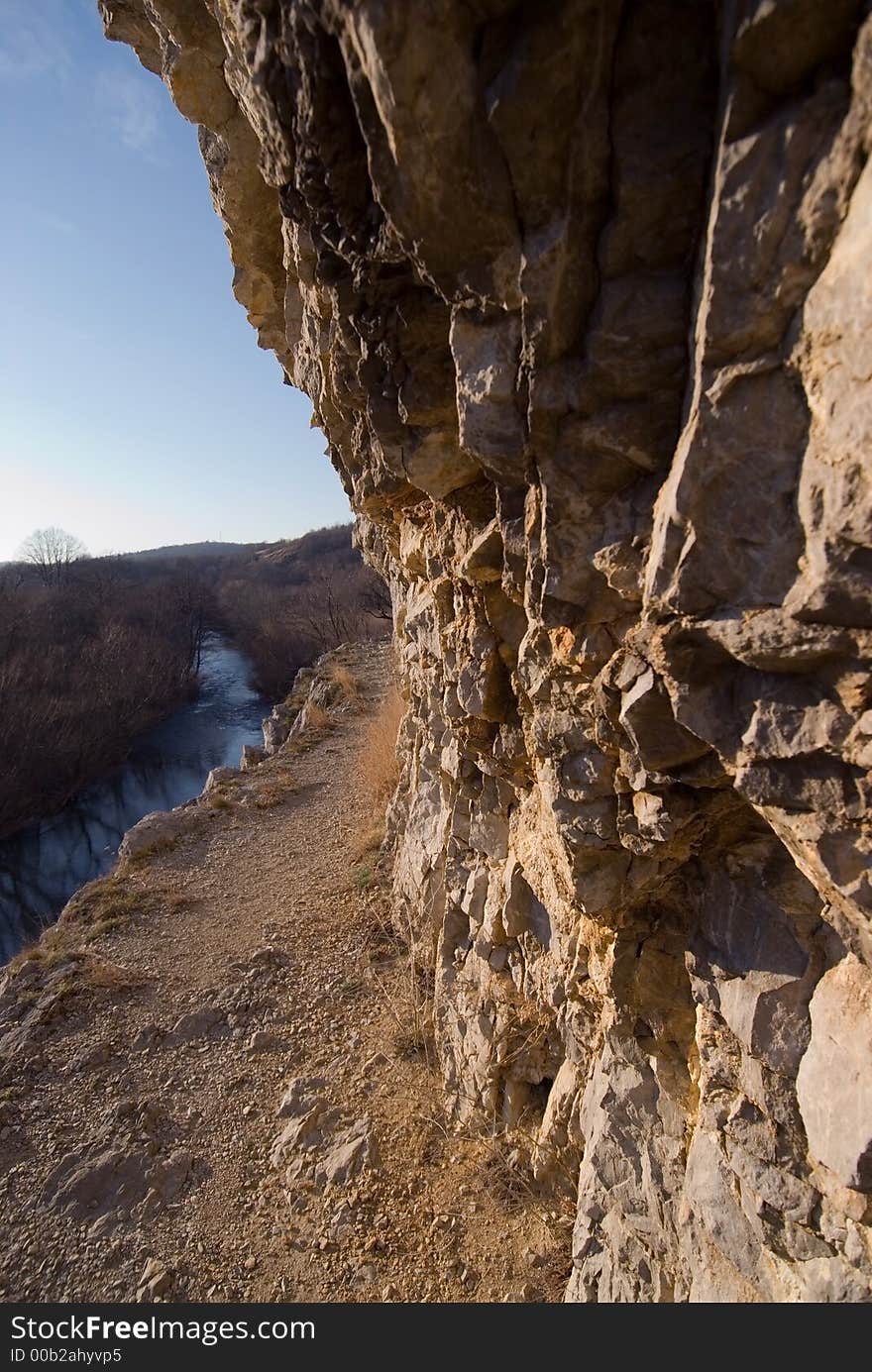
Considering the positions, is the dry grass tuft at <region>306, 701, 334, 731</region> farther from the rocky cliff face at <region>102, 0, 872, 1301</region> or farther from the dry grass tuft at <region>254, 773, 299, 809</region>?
the rocky cliff face at <region>102, 0, 872, 1301</region>

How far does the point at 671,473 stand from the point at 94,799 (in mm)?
20028

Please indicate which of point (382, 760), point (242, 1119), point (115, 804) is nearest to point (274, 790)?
point (382, 760)

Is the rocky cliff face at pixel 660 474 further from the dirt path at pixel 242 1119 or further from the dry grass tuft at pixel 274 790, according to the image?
the dry grass tuft at pixel 274 790

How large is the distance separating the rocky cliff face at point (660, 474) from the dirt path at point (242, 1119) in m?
1.26

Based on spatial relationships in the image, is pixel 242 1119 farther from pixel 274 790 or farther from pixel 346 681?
pixel 346 681

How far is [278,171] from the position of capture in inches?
94.5

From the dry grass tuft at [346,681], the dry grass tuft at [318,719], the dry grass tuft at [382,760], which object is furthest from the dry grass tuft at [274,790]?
the dry grass tuft at [346,681]

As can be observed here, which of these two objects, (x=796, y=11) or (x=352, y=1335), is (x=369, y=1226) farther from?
(x=796, y=11)

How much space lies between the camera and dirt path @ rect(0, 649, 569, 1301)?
399cm

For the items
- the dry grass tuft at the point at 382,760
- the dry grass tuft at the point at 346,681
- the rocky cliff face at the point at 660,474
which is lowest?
the dry grass tuft at the point at 382,760

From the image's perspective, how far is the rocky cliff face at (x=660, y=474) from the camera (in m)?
1.50

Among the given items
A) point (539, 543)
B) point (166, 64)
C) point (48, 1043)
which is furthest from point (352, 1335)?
point (166, 64)

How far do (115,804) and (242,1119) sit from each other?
49.9ft

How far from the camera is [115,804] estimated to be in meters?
18.3
